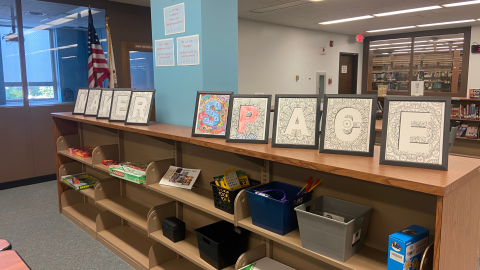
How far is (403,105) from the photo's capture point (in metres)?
1.36

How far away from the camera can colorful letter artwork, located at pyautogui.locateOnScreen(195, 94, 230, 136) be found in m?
2.10

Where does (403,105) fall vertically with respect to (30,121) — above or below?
above

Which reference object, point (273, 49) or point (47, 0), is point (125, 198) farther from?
point (273, 49)

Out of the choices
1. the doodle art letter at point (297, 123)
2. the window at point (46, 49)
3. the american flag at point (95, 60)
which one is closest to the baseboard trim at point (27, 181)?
the window at point (46, 49)

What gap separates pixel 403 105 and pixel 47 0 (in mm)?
5165

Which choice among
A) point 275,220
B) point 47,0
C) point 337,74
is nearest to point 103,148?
point 275,220

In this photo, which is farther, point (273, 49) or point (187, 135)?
point (273, 49)

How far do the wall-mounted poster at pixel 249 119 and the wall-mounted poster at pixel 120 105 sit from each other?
1.30 meters

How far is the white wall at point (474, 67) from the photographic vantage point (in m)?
7.63

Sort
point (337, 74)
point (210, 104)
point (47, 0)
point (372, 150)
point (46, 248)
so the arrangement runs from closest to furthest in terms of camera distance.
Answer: point (372, 150), point (210, 104), point (46, 248), point (47, 0), point (337, 74)

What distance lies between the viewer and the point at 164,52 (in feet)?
9.11

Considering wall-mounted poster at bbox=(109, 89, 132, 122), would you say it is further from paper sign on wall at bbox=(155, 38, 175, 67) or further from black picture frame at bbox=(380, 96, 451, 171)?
black picture frame at bbox=(380, 96, 451, 171)

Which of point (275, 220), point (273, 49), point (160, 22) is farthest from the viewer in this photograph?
point (273, 49)

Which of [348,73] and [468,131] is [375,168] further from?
[348,73]
